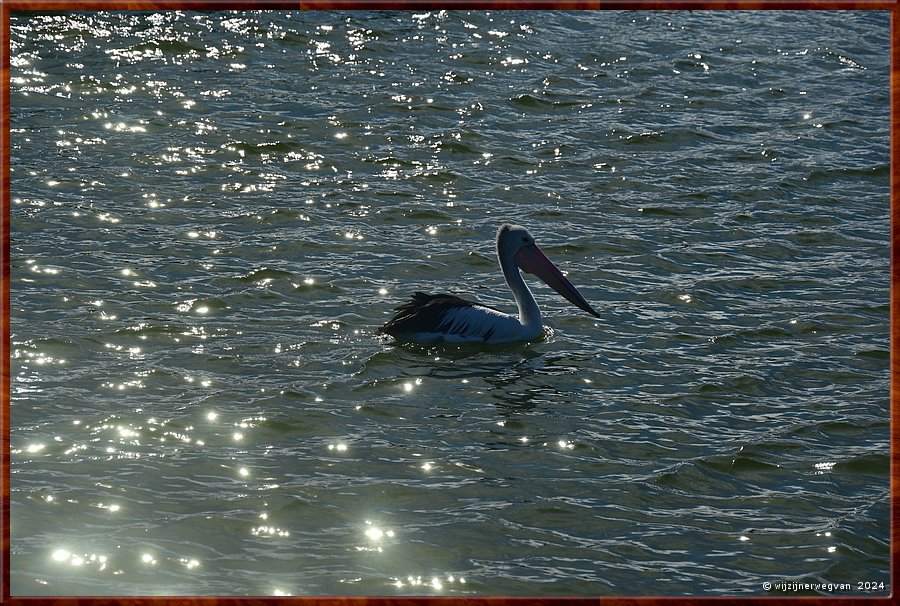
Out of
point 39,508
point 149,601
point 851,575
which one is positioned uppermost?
point 149,601

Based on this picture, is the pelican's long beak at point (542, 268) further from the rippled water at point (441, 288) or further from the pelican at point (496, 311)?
the rippled water at point (441, 288)

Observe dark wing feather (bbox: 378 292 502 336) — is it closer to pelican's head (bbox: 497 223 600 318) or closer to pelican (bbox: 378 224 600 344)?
pelican (bbox: 378 224 600 344)

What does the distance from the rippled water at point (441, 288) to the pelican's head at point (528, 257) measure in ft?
0.79

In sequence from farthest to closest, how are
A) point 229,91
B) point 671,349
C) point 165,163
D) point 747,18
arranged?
point 747,18 → point 229,91 → point 165,163 → point 671,349

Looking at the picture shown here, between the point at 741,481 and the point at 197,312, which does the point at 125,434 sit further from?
the point at 741,481

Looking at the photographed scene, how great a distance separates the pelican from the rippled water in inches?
5.1

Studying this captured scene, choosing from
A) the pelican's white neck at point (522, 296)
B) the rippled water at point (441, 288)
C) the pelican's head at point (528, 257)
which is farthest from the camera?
Result: the pelican's head at point (528, 257)

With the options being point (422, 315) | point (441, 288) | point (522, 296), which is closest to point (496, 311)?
point (522, 296)

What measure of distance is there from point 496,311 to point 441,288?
0.81 meters

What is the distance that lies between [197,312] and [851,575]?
4788mm

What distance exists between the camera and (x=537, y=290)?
10.0 metres

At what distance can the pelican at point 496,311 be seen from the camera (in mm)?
8602

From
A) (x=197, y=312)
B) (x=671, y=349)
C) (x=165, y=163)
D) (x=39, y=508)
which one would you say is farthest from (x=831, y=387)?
(x=165, y=163)

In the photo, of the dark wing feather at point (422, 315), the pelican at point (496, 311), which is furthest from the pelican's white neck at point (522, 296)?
the dark wing feather at point (422, 315)
